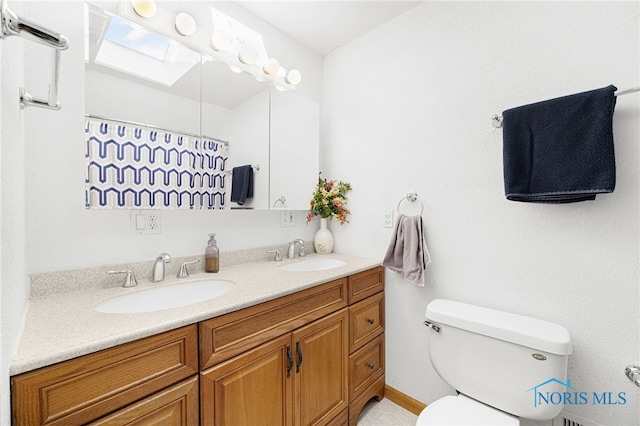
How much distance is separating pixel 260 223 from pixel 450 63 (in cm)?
145

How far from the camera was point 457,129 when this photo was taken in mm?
1517

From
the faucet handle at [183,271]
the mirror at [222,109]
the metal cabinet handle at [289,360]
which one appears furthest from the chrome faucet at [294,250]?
the metal cabinet handle at [289,360]

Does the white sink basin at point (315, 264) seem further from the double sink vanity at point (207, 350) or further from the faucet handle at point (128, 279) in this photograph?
the faucet handle at point (128, 279)

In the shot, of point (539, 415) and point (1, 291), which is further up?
point (1, 291)

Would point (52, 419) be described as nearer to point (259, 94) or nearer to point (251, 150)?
point (251, 150)

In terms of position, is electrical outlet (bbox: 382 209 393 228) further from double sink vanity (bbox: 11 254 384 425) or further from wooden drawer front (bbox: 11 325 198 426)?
wooden drawer front (bbox: 11 325 198 426)

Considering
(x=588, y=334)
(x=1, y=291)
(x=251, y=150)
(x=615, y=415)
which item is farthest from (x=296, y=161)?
(x=615, y=415)

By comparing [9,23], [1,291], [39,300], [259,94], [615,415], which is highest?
[259,94]

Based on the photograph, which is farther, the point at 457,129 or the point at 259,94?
the point at 259,94

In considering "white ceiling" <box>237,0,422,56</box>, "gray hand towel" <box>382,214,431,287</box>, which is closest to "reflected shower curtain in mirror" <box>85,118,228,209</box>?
"white ceiling" <box>237,0,422,56</box>

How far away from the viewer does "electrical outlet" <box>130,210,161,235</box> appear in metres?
1.28

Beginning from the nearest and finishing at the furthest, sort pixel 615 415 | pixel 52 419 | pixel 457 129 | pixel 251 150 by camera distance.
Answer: pixel 52 419 → pixel 615 415 → pixel 457 129 → pixel 251 150

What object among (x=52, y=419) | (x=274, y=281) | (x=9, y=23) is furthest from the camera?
(x=274, y=281)

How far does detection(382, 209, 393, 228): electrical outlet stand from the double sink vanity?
0.97ft
